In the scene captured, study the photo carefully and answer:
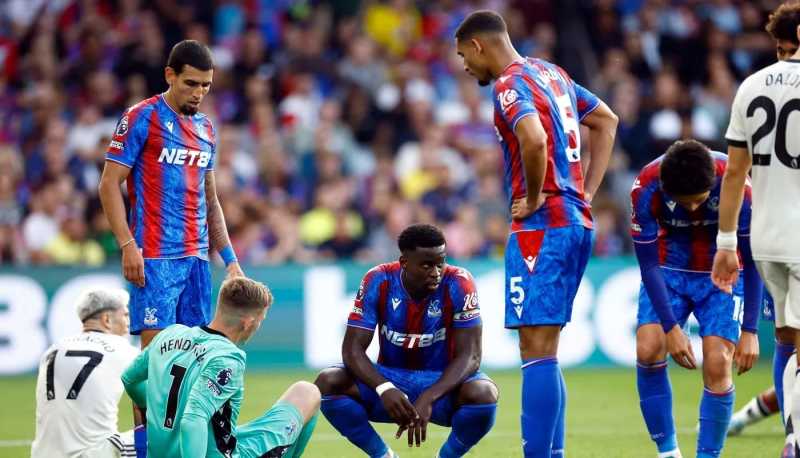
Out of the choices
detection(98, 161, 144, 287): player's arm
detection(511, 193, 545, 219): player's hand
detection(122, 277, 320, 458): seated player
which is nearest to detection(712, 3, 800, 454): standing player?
detection(511, 193, 545, 219): player's hand

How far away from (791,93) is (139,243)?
3777mm

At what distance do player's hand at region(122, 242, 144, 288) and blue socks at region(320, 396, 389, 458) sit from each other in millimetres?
1272

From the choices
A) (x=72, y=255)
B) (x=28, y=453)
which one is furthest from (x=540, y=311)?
(x=72, y=255)

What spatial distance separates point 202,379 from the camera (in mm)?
5578

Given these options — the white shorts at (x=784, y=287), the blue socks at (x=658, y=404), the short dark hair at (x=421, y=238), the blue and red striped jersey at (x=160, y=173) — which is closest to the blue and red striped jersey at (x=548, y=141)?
the short dark hair at (x=421, y=238)

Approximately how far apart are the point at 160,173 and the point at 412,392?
195 cm

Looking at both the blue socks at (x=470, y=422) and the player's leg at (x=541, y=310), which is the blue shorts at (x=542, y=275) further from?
the blue socks at (x=470, y=422)

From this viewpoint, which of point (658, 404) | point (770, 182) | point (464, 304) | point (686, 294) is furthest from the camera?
point (686, 294)

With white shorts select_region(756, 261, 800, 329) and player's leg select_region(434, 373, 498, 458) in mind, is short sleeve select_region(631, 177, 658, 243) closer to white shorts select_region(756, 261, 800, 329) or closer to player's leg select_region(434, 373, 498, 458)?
player's leg select_region(434, 373, 498, 458)

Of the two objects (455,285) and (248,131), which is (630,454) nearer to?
(455,285)

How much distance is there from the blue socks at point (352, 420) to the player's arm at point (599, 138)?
5.94 ft

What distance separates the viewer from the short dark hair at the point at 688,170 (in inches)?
269

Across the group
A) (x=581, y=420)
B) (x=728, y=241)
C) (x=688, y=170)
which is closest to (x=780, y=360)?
(x=688, y=170)

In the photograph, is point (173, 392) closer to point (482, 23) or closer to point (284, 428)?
point (284, 428)
